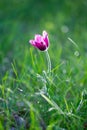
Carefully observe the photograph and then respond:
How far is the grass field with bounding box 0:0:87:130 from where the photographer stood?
7.04 ft

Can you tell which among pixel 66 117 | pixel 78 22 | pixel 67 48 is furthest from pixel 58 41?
pixel 66 117

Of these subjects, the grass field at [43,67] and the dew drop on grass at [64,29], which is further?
the dew drop on grass at [64,29]

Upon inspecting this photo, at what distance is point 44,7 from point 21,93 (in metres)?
2.29

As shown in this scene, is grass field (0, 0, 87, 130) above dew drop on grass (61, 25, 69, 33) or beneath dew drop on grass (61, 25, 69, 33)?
above

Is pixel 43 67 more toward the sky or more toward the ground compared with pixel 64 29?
more toward the sky

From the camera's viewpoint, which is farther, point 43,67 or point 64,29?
point 64,29

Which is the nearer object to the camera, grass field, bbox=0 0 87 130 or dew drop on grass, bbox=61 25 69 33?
grass field, bbox=0 0 87 130

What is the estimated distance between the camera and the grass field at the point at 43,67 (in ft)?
7.04

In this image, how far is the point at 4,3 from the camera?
14.5ft

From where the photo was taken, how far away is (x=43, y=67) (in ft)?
8.69

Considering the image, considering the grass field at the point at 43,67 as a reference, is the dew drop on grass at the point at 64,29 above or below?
below

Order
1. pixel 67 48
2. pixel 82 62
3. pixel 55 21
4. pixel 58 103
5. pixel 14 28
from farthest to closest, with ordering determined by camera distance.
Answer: pixel 55 21 → pixel 14 28 → pixel 67 48 → pixel 82 62 → pixel 58 103

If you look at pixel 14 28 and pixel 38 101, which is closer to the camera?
pixel 38 101

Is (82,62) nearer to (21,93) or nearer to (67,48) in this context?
(67,48)
